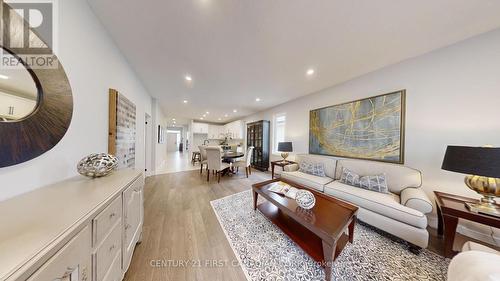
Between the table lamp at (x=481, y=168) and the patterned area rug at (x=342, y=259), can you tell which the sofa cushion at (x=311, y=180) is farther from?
the table lamp at (x=481, y=168)

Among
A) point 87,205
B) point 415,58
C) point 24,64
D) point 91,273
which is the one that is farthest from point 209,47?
point 415,58

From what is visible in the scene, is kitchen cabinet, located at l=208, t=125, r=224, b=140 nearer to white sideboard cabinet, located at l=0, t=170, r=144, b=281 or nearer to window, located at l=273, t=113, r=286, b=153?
window, located at l=273, t=113, r=286, b=153

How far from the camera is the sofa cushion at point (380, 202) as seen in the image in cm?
153

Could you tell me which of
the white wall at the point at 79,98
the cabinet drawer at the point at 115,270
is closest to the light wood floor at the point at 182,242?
the cabinet drawer at the point at 115,270

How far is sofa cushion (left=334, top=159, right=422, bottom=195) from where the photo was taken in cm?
200

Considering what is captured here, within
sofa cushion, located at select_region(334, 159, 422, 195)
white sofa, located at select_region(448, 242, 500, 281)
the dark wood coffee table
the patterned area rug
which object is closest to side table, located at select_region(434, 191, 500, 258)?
the patterned area rug

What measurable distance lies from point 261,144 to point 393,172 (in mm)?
3570

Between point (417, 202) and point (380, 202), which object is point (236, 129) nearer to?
point (380, 202)

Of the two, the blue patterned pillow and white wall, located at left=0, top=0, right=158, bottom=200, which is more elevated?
white wall, located at left=0, top=0, right=158, bottom=200

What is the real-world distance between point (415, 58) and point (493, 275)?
2.77m

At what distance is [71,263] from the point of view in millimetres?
620

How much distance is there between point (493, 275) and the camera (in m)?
0.59

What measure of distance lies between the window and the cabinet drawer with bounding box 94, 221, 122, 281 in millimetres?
4199

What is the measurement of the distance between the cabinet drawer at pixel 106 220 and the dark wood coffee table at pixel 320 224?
4.97ft
